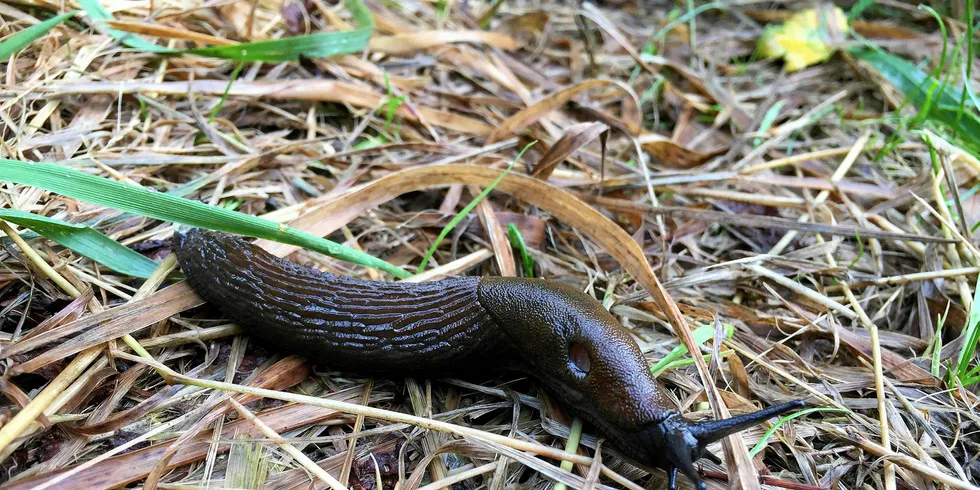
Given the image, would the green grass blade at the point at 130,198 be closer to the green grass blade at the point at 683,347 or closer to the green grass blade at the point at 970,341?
the green grass blade at the point at 683,347

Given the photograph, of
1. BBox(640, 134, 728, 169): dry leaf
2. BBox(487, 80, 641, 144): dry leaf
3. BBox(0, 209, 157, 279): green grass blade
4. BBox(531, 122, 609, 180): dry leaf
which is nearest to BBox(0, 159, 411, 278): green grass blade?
BBox(0, 209, 157, 279): green grass blade

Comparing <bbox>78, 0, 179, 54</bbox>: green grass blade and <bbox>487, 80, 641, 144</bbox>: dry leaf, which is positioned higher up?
<bbox>78, 0, 179, 54</bbox>: green grass blade

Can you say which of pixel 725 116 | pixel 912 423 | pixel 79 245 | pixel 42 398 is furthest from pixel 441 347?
pixel 725 116

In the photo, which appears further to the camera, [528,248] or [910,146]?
[910,146]

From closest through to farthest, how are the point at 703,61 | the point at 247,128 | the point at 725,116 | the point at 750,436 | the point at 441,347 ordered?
1. the point at 750,436
2. the point at 441,347
3. the point at 247,128
4. the point at 725,116
5. the point at 703,61

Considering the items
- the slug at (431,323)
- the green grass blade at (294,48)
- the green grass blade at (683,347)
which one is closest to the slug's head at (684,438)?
the slug at (431,323)

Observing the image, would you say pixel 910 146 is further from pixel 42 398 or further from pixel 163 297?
pixel 42 398

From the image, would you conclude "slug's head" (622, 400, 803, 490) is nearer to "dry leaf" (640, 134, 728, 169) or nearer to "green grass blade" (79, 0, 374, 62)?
"dry leaf" (640, 134, 728, 169)
